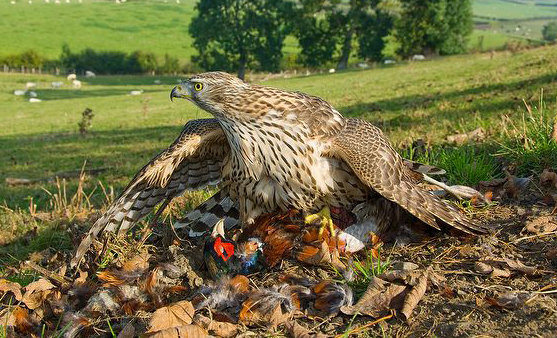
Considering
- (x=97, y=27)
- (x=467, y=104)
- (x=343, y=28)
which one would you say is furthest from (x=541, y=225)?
(x=97, y=27)

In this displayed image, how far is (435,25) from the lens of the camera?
5203 centimetres

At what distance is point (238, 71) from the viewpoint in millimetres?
58875

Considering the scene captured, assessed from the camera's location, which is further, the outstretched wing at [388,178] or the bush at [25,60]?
the bush at [25,60]

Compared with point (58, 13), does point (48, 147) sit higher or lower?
lower

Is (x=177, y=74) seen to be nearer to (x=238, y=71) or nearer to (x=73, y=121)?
(x=238, y=71)

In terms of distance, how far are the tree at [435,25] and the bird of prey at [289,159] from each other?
5029 centimetres

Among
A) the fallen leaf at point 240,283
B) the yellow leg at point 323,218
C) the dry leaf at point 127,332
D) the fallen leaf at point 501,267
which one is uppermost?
the yellow leg at point 323,218

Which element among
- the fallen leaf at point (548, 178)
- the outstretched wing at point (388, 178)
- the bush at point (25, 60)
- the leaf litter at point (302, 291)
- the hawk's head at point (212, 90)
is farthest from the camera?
the bush at point (25, 60)

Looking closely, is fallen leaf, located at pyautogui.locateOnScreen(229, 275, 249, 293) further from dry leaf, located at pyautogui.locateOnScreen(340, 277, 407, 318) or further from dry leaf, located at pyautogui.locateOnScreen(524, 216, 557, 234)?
dry leaf, located at pyautogui.locateOnScreen(524, 216, 557, 234)

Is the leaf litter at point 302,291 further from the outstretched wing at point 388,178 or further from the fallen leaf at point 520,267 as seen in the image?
the outstretched wing at point 388,178

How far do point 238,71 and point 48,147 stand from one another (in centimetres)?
4309

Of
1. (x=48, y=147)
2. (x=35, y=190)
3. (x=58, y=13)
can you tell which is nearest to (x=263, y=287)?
(x=35, y=190)

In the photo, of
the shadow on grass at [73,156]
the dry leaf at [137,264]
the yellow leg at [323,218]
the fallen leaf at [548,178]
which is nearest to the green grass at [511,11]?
the shadow on grass at [73,156]

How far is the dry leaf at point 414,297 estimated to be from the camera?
3359 millimetres
